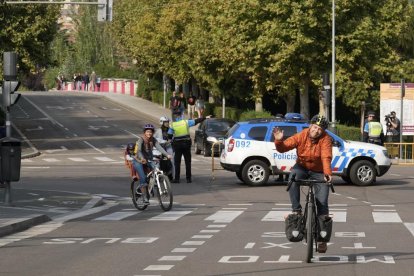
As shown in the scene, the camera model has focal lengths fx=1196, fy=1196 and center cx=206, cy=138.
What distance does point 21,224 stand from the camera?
19281 millimetres

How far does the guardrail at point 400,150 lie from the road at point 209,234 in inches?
232

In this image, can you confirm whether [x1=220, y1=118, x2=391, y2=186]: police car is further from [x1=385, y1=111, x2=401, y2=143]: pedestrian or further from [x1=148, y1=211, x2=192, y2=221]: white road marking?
[x1=385, y1=111, x2=401, y2=143]: pedestrian

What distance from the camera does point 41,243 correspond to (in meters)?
16.8

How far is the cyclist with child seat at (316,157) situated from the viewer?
14.5m

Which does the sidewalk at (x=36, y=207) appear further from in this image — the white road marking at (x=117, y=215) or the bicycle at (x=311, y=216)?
→ the bicycle at (x=311, y=216)

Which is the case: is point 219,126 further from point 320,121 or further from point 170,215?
point 320,121

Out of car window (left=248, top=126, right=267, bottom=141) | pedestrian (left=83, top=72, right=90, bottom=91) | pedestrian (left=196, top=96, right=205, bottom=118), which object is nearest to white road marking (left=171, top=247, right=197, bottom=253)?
car window (left=248, top=126, right=267, bottom=141)

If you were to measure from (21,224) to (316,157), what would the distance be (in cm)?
644

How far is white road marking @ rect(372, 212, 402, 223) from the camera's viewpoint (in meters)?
21.0

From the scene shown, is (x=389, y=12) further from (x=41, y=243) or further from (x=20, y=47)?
(x=41, y=243)

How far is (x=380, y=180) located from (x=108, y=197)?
376 inches

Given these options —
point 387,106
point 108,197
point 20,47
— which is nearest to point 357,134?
point 387,106

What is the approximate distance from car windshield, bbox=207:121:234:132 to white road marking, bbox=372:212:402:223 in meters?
27.3

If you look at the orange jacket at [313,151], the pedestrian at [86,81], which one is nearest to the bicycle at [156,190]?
the orange jacket at [313,151]
